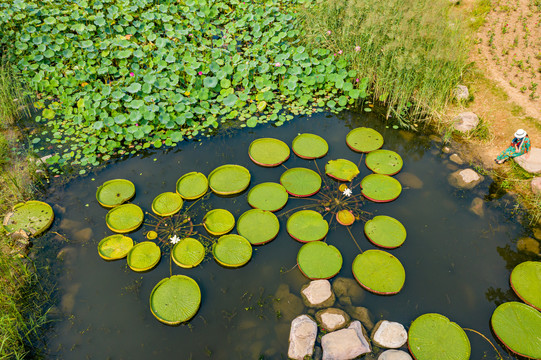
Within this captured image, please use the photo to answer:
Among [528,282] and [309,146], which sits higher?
[309,146]

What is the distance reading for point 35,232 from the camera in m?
4.36

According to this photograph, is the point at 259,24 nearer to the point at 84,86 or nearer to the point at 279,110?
the point at 279,110

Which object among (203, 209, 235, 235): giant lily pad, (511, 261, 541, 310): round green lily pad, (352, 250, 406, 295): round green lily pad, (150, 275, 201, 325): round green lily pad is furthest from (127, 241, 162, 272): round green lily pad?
(511, 261, 541, 310): round green lily pad

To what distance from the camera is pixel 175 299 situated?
146 inches

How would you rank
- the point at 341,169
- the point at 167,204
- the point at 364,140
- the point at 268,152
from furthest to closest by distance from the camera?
the point at 364,140 < the point at 268,152 < the point at 341,169 < the point at 167,204

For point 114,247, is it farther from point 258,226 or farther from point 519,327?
point 519,327

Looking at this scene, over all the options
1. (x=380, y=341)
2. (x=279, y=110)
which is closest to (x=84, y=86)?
(x=279, y=110)

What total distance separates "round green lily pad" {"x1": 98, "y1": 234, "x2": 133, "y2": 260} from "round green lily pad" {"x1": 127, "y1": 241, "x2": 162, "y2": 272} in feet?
0.38

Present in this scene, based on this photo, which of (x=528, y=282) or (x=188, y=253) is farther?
(x=188, y=253)

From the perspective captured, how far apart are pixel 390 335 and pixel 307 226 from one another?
1580mm

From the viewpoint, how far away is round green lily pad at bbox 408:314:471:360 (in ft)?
10.9

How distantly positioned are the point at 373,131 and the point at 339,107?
958 millimetres

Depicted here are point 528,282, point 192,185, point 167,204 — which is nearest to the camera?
point 528,282

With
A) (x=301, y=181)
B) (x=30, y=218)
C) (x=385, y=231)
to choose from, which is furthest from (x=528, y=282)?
(x=30, y=218)
